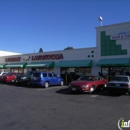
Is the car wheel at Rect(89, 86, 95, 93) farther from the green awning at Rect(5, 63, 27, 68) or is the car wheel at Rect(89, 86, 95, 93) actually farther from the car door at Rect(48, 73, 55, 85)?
the green awning at Rect(5, 63, 27, 68)

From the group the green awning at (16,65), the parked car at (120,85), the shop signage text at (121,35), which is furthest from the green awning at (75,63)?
the parked car at (120,85)

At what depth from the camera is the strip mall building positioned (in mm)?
22531

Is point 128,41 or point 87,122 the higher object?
point 128,41

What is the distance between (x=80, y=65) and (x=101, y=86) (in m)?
8.47

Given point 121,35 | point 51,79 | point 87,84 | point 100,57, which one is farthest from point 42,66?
point 87,84

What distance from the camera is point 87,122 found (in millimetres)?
6609

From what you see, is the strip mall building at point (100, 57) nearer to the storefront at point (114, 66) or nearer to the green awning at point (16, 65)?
the storefront at point (114, 66)

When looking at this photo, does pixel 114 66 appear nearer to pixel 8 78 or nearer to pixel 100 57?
pixel 100 57

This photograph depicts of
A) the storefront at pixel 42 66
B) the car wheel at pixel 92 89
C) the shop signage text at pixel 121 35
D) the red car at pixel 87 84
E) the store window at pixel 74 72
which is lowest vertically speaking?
the car wheel at pixel 92 89

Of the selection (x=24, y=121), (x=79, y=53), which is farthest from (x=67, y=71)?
(x=24, y=121)

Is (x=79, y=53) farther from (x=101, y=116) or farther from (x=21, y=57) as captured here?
(x=101, y=116)

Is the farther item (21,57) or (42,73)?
(21,57)

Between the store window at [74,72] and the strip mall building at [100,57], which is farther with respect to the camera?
the store window at [74,72]

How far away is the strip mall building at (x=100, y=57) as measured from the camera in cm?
2253
